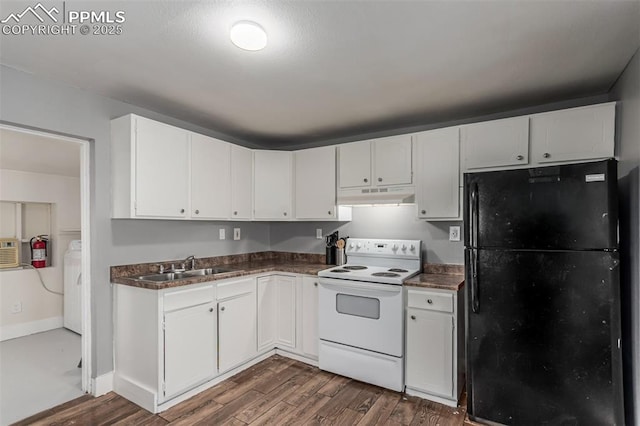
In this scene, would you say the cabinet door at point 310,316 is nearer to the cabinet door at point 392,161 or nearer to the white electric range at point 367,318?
the white electric range at point 367,318

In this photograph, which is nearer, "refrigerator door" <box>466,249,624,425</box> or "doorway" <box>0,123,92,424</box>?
"refrigerator door" <box>466,249,624,425</box>

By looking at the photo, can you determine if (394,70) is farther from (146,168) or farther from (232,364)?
(232,364)

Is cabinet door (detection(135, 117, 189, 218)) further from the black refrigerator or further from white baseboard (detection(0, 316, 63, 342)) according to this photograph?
white baseboard (detection(0, 316, 63, 342))

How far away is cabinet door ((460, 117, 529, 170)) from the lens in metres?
2.45

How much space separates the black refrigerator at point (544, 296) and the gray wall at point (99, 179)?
8.46ft

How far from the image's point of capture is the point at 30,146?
2.98 meters

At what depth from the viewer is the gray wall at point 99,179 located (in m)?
2.10

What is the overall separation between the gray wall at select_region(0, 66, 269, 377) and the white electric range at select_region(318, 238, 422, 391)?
1.55 meters

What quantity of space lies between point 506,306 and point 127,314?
107 inches

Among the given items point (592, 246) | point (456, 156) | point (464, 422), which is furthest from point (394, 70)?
point (464, 422)

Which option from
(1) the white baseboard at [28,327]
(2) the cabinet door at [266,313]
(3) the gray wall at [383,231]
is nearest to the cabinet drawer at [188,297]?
(2) the cabinet door at [266,313]

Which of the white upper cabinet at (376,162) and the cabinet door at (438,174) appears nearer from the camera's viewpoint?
the cabinet door at (438,174)

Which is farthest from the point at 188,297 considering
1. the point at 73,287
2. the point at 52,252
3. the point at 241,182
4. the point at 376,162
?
the point at 52,252

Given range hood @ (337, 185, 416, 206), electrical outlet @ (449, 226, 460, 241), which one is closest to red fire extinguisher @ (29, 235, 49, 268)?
range hood @ (337, 185, 416, 206)
